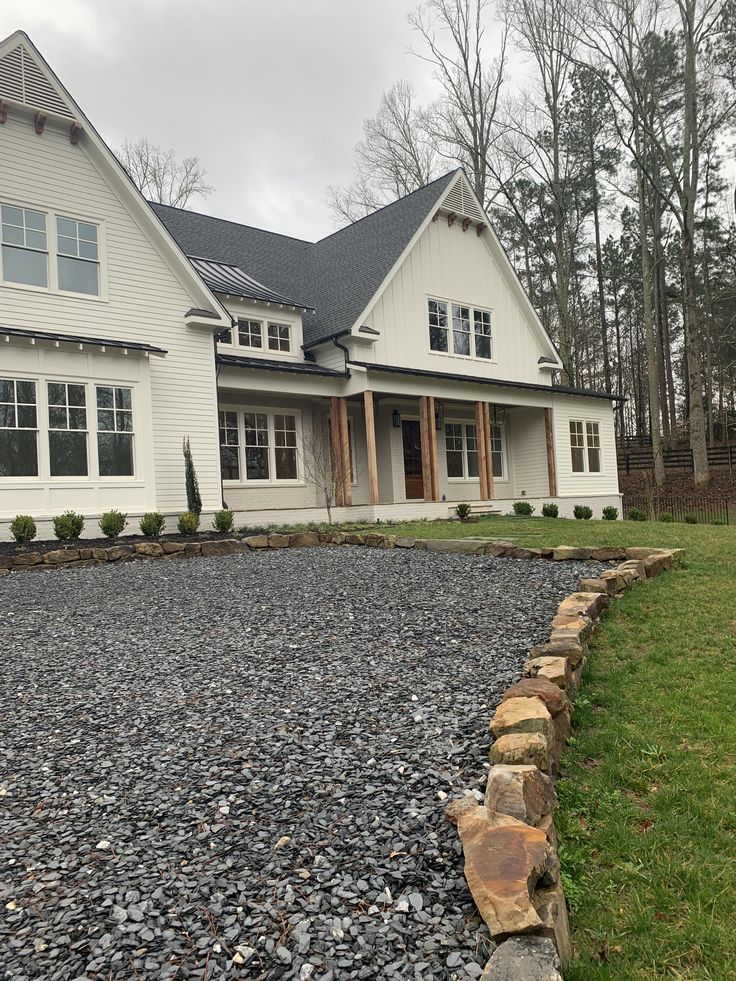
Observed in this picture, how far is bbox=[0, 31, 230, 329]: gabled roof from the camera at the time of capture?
1064cm

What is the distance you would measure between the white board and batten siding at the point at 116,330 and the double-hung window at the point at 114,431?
0.48 ft

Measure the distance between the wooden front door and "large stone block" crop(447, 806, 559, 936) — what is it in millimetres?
15523

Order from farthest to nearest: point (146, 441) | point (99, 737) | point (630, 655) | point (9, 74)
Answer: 1. point (146, 441)
2. point (9, 74)
3. point (630, 655)
4. point (99, 737)

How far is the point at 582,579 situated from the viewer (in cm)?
638

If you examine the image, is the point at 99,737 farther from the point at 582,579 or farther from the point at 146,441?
the point at 146,441

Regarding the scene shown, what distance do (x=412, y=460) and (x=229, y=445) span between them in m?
5.36

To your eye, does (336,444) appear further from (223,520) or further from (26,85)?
(26,85)

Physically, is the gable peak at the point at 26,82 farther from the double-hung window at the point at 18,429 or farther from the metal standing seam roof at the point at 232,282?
the double-hung window at the point at 18,429

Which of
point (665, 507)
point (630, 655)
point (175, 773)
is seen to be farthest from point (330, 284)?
point (175, 773)

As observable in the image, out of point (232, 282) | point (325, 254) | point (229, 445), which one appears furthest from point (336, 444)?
point (325, 254)

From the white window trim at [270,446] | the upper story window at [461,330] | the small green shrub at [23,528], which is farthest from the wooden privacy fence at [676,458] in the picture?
the small green shrub at [23,528]

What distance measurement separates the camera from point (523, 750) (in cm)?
265

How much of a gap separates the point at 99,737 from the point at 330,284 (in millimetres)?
15957

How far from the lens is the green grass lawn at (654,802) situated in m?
1.96
